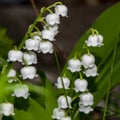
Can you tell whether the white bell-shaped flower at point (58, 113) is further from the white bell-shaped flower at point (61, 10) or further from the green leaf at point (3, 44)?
the green leaf at point (3, 44)

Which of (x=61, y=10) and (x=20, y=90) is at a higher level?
(x=61, y=10)

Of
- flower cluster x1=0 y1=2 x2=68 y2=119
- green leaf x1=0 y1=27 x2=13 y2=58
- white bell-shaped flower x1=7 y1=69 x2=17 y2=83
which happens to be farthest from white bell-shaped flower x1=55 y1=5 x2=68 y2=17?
green leaf x1=0 y1=27 x2=13 y2=58

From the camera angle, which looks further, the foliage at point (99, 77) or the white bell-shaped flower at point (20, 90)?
the foliage at point (99, 77)

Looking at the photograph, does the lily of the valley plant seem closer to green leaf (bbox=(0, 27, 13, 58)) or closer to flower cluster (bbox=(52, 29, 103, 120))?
flower cluster (bbox=(52, 29, 103, 120))

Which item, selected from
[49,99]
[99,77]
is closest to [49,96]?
[49,99]

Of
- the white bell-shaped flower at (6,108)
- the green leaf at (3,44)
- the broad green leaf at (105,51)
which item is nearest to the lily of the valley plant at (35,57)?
the white bell-shaped flower at (6,108)

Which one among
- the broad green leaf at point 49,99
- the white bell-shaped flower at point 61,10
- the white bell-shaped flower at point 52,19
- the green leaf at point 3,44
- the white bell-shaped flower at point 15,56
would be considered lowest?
the broad green leaf at point 49,99

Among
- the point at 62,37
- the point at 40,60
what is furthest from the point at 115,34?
the point at 62,37

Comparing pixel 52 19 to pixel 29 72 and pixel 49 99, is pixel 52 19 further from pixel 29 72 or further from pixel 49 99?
pixel 49 99

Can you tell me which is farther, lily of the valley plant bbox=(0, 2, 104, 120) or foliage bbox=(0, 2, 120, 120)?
foliage bbox=(0, 2, 120, 120)
